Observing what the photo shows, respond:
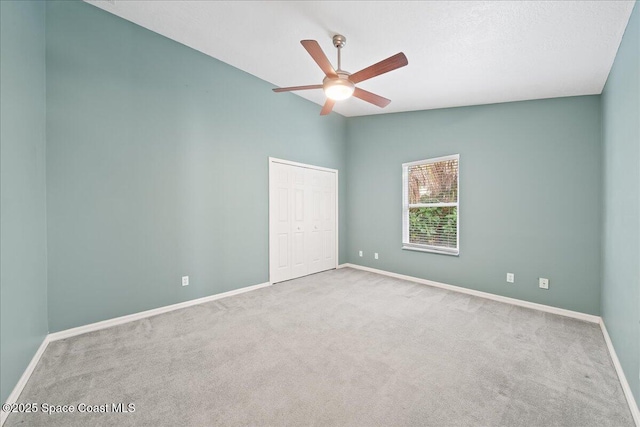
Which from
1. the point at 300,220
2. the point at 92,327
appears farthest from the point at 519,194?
the point at 92,327

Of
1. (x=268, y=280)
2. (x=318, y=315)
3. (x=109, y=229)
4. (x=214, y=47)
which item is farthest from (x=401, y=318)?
(x=214, y=47)

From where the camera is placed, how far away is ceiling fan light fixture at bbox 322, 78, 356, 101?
8.25 feet

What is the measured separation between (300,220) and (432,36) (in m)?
3.14

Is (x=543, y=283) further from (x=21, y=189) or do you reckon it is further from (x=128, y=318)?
(x=21, y=189)

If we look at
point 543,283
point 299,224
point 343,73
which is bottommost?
point 543,283

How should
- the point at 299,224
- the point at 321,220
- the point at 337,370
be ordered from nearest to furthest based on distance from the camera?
the point at 337,370
the point at 299,224
the point at 321,220

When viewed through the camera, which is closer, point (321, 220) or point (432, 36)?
point (432, 36)

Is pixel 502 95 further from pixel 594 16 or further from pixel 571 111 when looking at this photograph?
pixel 594 16

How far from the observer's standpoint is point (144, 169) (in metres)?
2.93

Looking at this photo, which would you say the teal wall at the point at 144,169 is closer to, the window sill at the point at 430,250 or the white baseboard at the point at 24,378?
the white baseboard at the point at 24,378

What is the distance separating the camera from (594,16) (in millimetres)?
1984

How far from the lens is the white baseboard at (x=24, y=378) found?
5.02 feet

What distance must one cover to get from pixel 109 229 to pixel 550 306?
5149mm

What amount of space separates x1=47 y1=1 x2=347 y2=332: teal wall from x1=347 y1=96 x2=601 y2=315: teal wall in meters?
2.59
